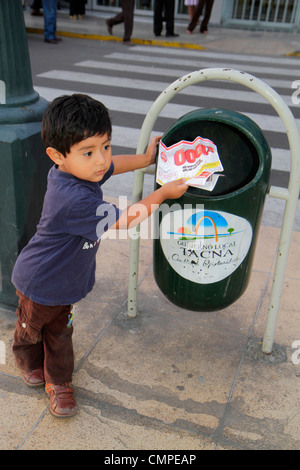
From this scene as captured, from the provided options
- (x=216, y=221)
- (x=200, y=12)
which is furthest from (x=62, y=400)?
(x=200, y=12)

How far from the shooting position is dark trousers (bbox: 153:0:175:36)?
38.3 ft

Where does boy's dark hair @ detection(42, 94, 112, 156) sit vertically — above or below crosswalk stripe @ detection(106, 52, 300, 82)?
above

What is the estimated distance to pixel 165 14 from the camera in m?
12.1

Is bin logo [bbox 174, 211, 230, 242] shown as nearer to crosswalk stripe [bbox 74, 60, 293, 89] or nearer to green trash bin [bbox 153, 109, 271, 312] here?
green trash bin [bbox 153, 109, 271, 312]

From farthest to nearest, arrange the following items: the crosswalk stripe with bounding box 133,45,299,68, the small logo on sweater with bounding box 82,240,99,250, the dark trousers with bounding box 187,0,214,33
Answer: the dark trousers with bounding box 187,0,214,33
the crosswalk stripe with bounding box 133,45,299,68
the small logo on sweater with bounding box 82,240,99,250

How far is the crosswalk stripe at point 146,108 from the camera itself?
6284 millimetres

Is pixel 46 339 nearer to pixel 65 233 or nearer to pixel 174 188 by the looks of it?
pixel 65 233

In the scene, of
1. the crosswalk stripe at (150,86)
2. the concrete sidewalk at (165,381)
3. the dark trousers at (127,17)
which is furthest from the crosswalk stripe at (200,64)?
the concrete sidewalk at (165,381)

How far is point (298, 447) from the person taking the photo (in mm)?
2186

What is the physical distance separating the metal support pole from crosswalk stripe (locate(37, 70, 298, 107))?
16.2ft

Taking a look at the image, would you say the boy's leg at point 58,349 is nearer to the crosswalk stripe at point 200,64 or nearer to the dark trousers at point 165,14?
the crosswalk stripe at point 200,64

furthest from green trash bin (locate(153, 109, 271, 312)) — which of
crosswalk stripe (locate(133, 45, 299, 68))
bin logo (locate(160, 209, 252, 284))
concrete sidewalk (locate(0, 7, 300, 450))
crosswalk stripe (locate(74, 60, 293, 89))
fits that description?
crosswalk stripe (locate(133, 45, 299, 68))

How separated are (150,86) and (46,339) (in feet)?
20.2
